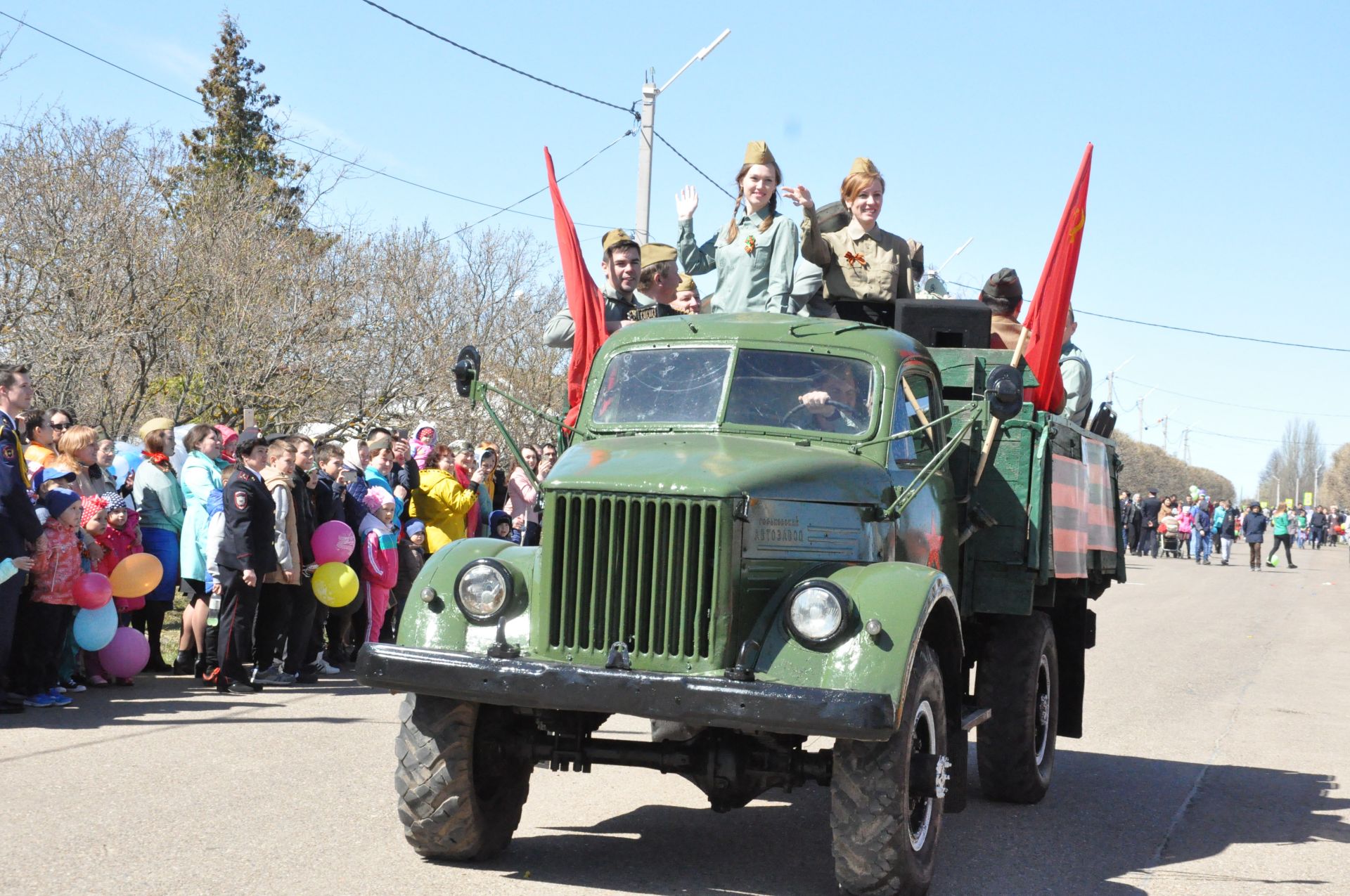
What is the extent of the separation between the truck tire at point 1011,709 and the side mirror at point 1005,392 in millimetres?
2095

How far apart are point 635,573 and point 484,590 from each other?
28.3 inches

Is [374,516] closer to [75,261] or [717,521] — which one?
[717,521]

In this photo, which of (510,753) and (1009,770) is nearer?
(510,753)

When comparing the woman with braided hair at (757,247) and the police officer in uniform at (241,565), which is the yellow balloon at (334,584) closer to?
the police officer in uniform at (241,565)

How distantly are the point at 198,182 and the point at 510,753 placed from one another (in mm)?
23404

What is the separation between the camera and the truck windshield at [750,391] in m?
6.80

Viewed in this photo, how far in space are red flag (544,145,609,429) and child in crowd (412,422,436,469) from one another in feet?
17.4

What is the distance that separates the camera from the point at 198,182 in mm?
27188

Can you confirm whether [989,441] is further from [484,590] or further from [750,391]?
[484,590]

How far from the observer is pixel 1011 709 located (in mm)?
8047

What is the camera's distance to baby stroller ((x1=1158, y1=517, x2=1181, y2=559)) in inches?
1909

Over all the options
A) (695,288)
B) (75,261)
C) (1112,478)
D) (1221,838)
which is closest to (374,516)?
(695,288)

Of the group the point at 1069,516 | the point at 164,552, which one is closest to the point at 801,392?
the point at 1069,516

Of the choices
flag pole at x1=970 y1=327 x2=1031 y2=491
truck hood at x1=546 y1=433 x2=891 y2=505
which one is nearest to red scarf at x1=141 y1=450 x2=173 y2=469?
truck hood at x1=546 y1=433 x2=891 y2=505
